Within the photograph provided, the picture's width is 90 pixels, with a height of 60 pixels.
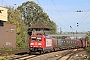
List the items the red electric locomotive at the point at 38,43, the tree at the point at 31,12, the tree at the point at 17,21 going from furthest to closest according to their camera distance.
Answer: the tree at the point at 31,12
the tree at the point at 17,21
the red electric locomotive at the point at 38,43

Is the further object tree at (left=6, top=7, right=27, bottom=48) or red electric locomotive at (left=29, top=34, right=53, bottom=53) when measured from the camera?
tree at (left=6, top=7, right=27, bottom=48)

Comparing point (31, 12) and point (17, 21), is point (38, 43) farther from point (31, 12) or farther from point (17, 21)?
point (31, 12)

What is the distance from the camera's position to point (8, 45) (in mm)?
52031

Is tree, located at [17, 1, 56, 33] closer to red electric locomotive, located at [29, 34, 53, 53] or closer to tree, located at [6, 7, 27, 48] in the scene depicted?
tree, located at [6, 7, 27, 48]

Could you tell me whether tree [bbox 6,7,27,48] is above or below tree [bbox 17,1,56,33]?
below

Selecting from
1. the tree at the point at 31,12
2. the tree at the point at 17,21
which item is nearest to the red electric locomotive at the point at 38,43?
the tree at the point at 17,21

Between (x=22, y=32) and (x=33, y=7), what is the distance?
94.0 feet

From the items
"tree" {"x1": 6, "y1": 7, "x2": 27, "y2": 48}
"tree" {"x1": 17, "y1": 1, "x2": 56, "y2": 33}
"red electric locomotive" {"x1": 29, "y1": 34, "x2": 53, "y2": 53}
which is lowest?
"red electric locomotive" {"x1": 29, "y1": 34, "x2": 53, "y2": 53}

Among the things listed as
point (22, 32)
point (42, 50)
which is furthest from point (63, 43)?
point (42, 50)

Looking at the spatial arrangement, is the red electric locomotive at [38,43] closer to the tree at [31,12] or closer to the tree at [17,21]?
the tree at [17,21]

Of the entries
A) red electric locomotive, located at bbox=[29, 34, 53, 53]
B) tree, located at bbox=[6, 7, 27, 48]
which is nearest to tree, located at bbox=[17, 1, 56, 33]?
tree, located at bbox=[6, 7, 27, 48]

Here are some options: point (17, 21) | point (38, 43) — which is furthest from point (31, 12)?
point (38, 43)

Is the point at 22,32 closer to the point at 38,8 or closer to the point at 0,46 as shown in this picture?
the point at 0,46

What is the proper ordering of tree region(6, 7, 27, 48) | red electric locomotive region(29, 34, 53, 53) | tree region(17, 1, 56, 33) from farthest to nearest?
tree region(17, 1, 56, 33), tree region(6, 7, 27, 48), red electric locomotive region(29, 34, 53, 53)
